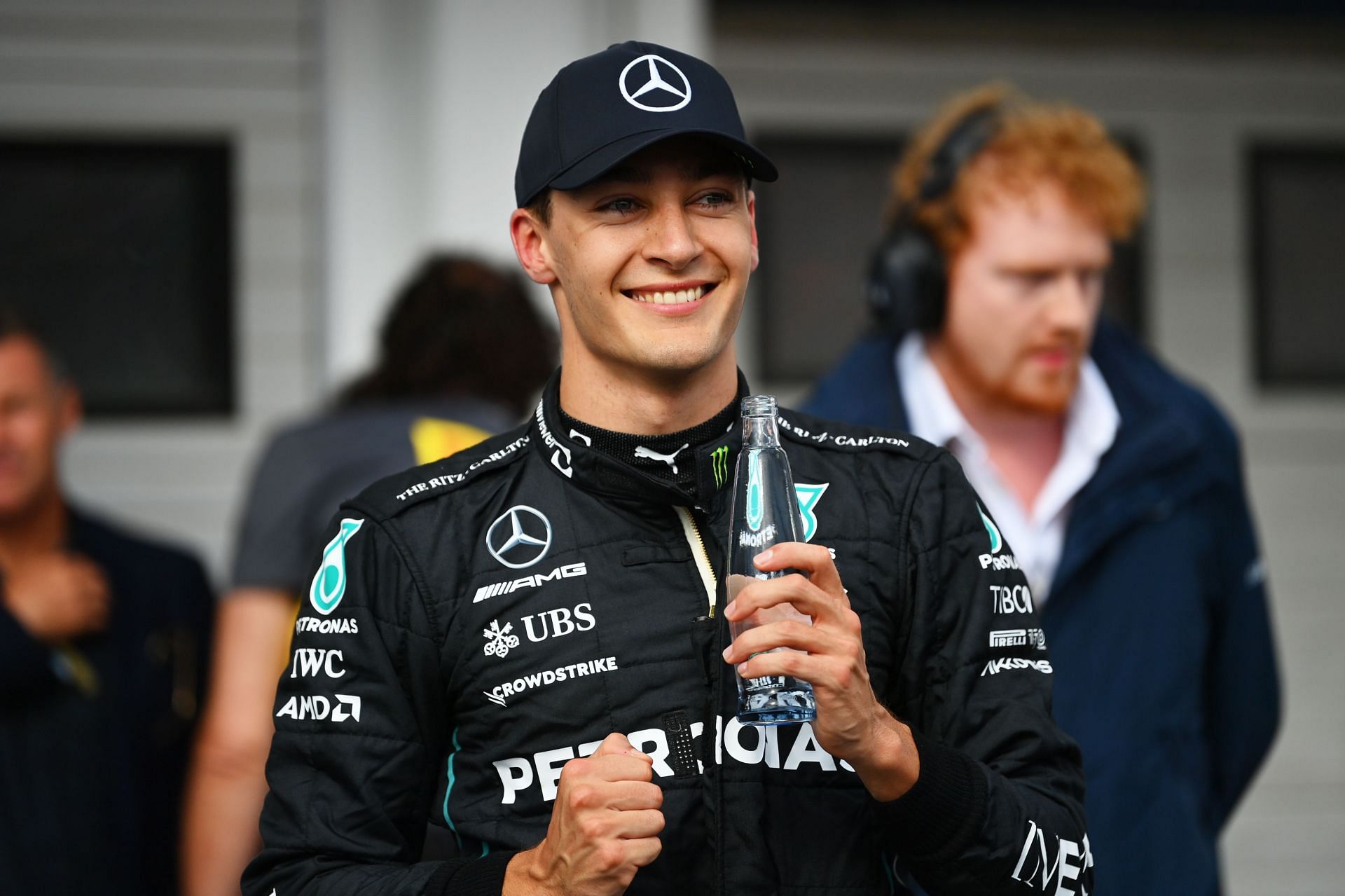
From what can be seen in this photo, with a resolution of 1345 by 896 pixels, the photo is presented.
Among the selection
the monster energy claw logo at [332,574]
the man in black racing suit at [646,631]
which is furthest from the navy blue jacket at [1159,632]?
the monster energy claw logo at [332,574]

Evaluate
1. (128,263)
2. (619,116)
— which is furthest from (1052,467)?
(128,263)

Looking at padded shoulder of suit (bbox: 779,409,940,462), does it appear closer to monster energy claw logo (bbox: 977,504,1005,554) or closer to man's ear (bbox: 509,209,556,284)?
monster energy claw logo (bbox: 977,504,1005,554)

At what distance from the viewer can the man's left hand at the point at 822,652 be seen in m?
1.57

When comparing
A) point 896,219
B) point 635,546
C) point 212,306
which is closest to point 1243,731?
point 896,219

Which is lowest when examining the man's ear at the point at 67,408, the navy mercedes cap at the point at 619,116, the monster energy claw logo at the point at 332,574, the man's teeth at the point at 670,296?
the monster energy claw logo at the point at 332,574

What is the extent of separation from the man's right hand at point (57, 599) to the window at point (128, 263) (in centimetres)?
159

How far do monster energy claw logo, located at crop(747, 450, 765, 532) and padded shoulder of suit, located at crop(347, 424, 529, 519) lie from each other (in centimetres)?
36

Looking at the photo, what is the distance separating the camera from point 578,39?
470cm

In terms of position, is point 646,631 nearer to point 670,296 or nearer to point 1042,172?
point 670,296

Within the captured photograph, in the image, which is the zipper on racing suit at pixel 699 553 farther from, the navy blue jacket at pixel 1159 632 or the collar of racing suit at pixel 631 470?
the navy blue jacket at pixel 1159 632

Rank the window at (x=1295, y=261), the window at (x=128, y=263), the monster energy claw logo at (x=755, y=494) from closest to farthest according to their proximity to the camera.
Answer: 1. the monster energy claw logo at (x=755, y=494)
2. the window at (x=128, y=263)
3. the window at (x=1295, y=261)

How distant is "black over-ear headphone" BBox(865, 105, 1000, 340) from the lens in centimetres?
338

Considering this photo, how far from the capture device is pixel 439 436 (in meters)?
3.27

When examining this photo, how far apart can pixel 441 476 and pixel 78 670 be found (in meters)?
2.11
